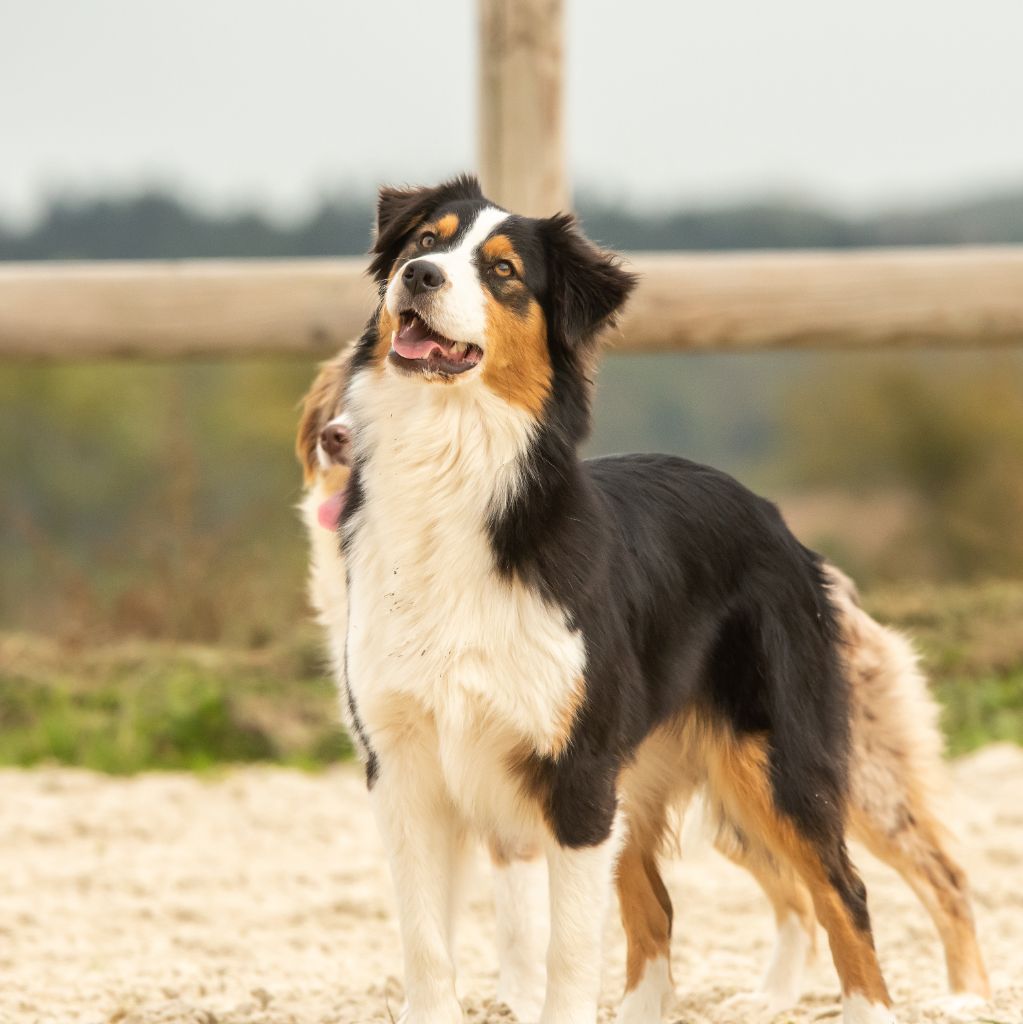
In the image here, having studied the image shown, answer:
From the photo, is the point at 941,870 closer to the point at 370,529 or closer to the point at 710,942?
the point at 710,942

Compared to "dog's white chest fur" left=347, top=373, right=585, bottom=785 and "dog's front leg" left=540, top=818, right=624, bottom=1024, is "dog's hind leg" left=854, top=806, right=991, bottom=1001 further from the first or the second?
"dog's white chest fur" left=347, top=373, right=585, bottom=785

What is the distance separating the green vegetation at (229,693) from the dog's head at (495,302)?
364 cm

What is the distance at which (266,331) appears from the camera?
5574 millimetres

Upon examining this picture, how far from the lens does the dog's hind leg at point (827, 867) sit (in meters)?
3.09

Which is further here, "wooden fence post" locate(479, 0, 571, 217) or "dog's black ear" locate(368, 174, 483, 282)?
"wooden fence post" locate(479, 0, 571, 217)

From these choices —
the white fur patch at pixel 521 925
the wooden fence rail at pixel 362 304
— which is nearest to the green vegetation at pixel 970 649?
the wooden fence rail at pixel 362 304

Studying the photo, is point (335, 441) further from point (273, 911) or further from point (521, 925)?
point (273, 911)

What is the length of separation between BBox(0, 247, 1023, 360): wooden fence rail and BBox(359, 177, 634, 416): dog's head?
2.57 metres

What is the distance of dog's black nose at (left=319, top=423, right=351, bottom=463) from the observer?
3.75 m

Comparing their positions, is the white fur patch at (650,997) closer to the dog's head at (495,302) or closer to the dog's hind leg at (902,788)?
the dog's hind leg at (902,788)

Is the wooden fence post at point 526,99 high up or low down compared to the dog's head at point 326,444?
up

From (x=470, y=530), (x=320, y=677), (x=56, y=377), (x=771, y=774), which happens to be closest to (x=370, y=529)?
(x=470, y=530)

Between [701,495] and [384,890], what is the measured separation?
6.75 ft

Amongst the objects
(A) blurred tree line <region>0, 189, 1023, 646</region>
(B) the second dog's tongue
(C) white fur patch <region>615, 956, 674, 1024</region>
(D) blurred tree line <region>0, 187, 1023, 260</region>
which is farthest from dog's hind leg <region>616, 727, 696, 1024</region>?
(D) blurred tree line <region>0, 187, 1023, 260</region>
